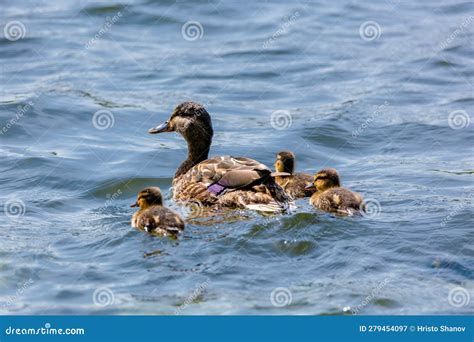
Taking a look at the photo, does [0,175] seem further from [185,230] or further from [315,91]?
[315,91]

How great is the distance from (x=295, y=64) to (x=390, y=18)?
268 cm

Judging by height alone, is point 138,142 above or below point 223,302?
above

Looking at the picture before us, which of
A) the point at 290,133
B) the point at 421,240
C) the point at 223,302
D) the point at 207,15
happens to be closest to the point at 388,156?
the point at 290,133

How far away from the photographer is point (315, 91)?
15719 mm

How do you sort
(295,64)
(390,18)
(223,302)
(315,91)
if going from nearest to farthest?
(223,302), (315,91), (295,64), (390,18)
